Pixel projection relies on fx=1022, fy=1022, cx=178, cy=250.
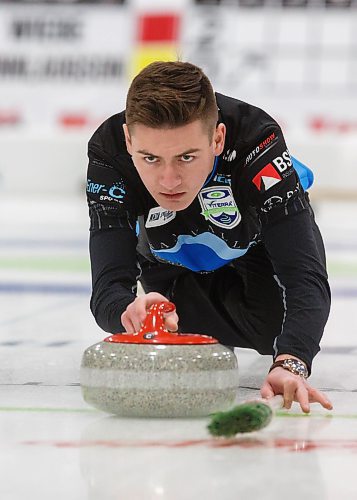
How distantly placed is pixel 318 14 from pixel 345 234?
407 centimetres

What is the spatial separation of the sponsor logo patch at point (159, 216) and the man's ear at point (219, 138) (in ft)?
0.77

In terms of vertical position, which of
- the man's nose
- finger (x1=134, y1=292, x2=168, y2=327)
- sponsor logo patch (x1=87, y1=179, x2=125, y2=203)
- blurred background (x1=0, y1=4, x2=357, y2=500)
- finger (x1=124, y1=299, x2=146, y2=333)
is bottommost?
blurred background (x1=0, y1=4, x2=357, y2=500)

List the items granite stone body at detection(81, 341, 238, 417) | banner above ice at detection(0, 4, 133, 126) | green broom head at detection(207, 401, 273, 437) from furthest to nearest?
banner above ice at detection(0, 4, 133, 126) < granite stone body at detection(81, 341, 238, 417) < green broom head at detection(207, 401, 273, 437)

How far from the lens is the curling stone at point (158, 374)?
169 cm

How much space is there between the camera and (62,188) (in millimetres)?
11383

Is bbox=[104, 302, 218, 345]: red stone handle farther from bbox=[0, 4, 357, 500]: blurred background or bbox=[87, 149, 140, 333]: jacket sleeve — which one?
bbox=[0, 4, 357, 500]: blurred background

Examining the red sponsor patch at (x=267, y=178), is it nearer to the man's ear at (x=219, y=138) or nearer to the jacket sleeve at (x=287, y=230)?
the jacket sleeve at (x=287, y=230)

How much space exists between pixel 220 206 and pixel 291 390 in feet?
1.67

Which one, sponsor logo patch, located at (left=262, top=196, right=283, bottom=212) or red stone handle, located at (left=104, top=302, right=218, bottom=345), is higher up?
sponsor logo patch, located at (left=262, top=196, right=283, bottom=212)

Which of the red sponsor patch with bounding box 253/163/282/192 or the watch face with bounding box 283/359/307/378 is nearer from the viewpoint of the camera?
the watch face with bounding box 283/359/307/378

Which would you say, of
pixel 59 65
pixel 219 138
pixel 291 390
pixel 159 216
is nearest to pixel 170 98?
pixel 219 138

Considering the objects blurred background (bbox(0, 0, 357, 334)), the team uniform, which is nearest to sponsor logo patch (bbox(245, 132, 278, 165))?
the team uniform

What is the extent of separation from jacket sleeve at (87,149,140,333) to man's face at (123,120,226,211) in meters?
0.22

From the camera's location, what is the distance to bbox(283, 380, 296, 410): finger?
70.9 inches
